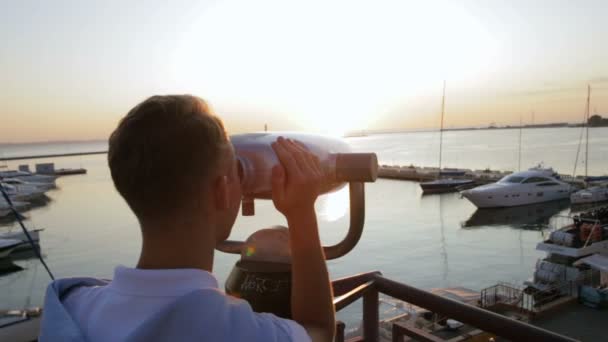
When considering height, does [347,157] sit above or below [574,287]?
above

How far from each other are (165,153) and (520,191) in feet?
97.8

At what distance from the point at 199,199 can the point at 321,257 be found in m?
0.22

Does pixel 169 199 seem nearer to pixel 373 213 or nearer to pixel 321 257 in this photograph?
pixel 321 257

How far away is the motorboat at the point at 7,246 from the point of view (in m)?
19.8

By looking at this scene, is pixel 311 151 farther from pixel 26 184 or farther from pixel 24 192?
pixel 26 184

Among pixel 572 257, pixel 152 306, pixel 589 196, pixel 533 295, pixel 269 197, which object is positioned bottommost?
pixel 533 295

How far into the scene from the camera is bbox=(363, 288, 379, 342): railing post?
159 centimetres

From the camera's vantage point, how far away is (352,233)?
3.36ft

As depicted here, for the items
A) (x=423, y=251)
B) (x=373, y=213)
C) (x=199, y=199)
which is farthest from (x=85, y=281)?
(x=373, y=213)

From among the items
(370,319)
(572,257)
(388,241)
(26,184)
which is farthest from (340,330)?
(26,184)

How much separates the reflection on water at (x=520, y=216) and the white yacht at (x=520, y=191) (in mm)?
348

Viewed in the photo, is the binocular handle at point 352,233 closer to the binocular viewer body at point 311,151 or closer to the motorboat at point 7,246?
the binocular viewer body at point 311,151

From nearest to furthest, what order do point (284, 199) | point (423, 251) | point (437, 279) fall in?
point (284, 199) < point (437, 279) < point (423, 251)

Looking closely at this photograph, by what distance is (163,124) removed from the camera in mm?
623
